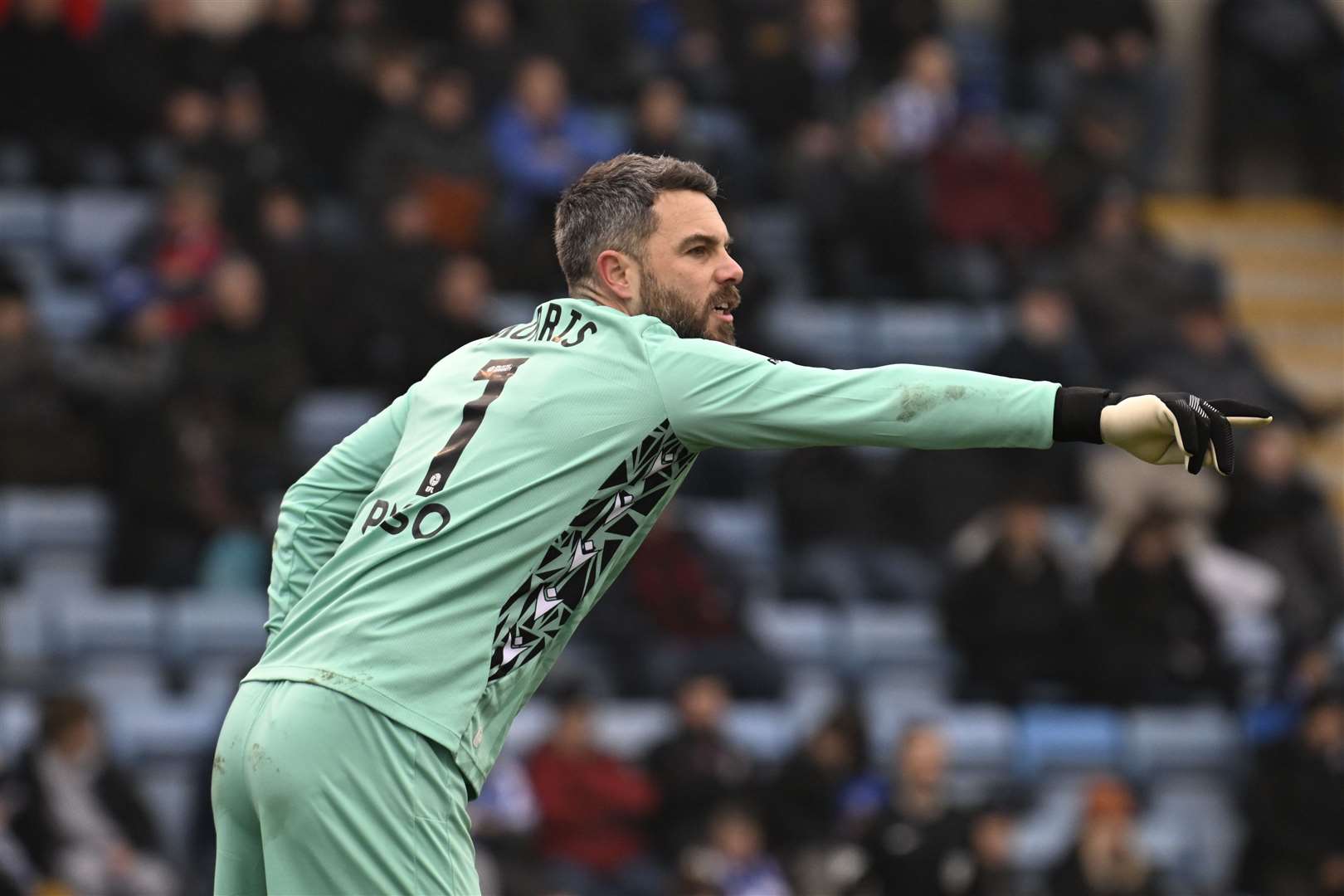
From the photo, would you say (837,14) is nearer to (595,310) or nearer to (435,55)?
(435,55)

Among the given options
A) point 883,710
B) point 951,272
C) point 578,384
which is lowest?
point 883,710

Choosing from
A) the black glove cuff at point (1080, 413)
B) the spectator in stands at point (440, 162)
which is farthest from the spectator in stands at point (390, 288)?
the black glove cuff at point (1080, 413)

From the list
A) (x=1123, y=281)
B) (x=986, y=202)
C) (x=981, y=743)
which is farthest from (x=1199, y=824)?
(x=986, y=202)

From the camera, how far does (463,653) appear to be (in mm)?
3998

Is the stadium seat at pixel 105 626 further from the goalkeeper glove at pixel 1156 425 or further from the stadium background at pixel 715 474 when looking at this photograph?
the goalkeeper glove at pixel 1156 425

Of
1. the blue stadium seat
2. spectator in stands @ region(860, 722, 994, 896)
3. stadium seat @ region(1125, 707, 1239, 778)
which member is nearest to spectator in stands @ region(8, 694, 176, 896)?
spectator in stands @ region(860, 722, 994, 896)

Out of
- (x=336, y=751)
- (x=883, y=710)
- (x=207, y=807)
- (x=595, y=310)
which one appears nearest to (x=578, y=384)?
(x=595, y=310)

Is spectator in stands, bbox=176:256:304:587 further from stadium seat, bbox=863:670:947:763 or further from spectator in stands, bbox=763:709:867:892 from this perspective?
stadium seat, bbox=863:670:947:763

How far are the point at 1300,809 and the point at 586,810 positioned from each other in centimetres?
370

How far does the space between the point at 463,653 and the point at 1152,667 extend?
27.9 feet

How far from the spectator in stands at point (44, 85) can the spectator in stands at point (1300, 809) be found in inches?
284

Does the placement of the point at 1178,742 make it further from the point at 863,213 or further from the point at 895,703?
the point at 863,213

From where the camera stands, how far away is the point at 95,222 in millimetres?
12383

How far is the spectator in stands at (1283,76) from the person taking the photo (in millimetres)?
16219
